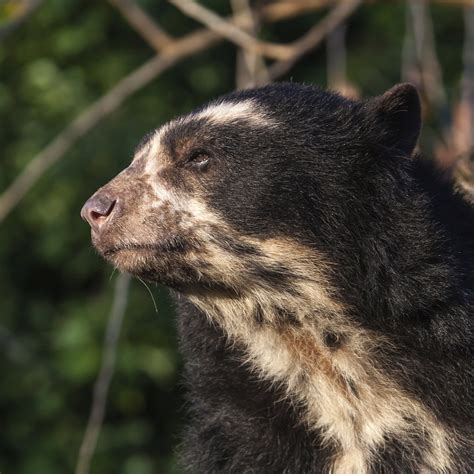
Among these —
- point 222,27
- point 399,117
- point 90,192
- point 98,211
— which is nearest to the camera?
point 98,211

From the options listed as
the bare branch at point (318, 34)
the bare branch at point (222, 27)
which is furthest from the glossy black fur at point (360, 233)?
the bare branch at point (318, 34)

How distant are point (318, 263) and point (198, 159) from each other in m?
0.59

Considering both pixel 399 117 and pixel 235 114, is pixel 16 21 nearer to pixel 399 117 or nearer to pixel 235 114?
pixel 235 114

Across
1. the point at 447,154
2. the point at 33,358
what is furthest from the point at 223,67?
the point at 447,154

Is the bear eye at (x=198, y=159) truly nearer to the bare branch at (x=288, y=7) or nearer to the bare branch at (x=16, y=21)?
the bare branch at (x=16, y=21)

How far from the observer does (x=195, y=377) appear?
5.09 meters

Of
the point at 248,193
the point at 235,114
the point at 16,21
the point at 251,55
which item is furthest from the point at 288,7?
the point at 248,193

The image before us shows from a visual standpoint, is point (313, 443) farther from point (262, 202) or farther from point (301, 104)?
point (301, 104)

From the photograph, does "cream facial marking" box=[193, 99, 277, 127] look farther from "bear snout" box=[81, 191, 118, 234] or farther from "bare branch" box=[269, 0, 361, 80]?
"bare branch" box=[269, 0, 361, 80]

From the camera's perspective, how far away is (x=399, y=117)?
482 centimetres

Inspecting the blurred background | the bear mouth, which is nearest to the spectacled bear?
the bear mouth

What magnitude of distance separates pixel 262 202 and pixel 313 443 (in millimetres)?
933

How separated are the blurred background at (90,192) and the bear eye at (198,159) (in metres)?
4.08

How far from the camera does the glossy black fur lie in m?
4.65
